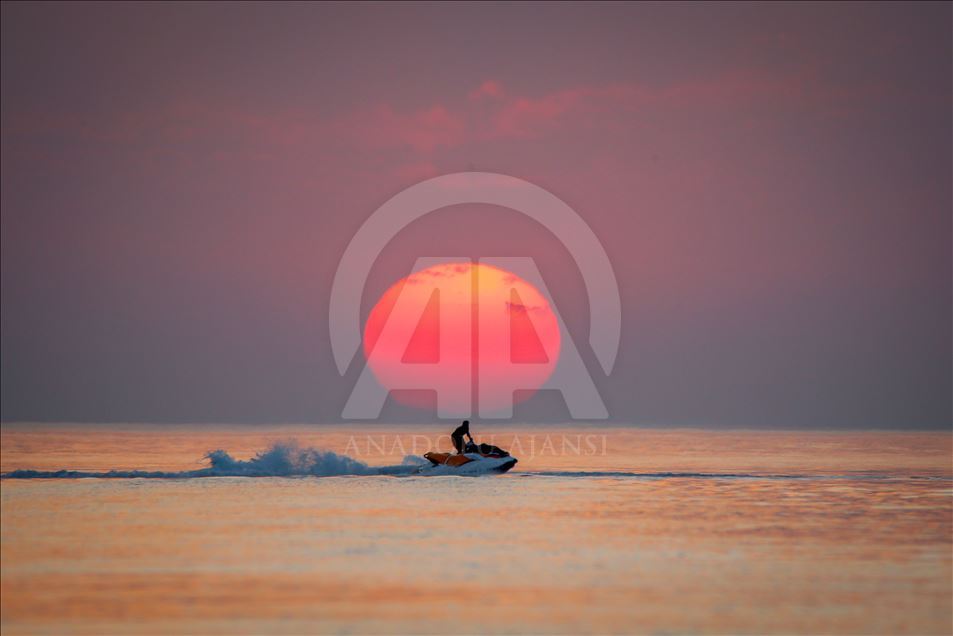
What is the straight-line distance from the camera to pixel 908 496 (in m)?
45.4

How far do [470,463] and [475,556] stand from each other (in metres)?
26.8

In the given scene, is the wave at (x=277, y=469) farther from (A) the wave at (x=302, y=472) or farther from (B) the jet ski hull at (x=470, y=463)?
(B) the jet ski hull at (x=470, y=463)

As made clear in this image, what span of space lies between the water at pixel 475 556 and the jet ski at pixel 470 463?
3.90 m

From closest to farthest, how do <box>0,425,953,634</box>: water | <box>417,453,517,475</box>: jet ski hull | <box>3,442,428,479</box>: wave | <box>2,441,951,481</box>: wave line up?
1. <box>0,425,953,634</box>: water
2. <box>2,441,951,481</box>: wave
3. <box>3,442,428,479</box>: wave
4. <box>417,453,517,475</box>: jet ski hull

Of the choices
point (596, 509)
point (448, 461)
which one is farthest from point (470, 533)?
point (448, 461)

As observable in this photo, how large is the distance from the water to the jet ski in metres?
3.90

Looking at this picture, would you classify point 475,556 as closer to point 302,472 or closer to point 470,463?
point 470,463

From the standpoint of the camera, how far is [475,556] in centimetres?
2997

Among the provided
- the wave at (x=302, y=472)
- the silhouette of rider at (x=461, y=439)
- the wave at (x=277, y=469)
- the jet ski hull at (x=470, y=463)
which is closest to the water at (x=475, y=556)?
the wave at (x=302, y=472)

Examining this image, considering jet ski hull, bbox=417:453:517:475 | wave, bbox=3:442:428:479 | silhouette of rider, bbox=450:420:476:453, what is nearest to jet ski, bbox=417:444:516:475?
jet ski hull, bbox=417:453:517:475

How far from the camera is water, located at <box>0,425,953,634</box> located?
73.6 feet

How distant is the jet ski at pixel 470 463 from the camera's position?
56656 millimetres

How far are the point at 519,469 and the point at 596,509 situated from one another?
76.8 feet

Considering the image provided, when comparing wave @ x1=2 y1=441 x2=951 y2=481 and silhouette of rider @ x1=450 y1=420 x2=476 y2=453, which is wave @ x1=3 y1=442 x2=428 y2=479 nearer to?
wave @ x1=2 y1=441 x2=951 y2=481
